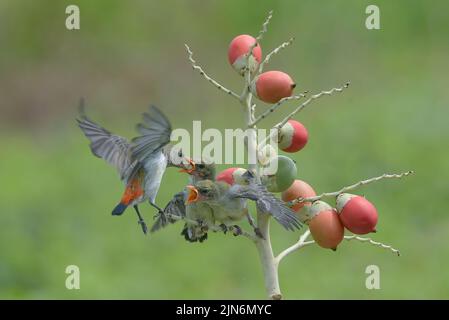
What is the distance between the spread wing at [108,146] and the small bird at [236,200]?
266 mm

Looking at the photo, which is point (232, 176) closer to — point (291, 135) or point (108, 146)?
point (291, 135)

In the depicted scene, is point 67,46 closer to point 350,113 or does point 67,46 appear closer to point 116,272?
point 350,113

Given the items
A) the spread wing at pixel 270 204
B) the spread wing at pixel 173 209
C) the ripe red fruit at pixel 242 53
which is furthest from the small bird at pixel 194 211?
the ripe red fruit at pixel 242 53

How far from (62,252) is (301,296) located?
139cm

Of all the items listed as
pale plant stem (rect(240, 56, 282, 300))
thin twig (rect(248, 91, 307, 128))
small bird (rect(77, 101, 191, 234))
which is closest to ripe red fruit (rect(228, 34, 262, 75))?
pale plant stem (rect(240, 56, 282, 300))

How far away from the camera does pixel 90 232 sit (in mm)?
5270

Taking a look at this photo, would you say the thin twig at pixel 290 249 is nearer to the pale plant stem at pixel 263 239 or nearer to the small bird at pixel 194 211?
the pale plant stem at pixel 263 239

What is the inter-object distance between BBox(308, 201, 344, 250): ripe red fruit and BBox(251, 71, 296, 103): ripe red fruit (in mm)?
217

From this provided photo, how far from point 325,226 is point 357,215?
62 mm

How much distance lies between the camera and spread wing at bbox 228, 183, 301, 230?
5.46ft

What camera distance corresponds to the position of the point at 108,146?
2.02 metres

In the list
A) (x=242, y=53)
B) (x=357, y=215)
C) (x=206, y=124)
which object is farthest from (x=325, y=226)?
(x=206, y=124)


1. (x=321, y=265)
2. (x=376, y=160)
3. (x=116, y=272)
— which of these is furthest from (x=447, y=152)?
(x=116, y=272)

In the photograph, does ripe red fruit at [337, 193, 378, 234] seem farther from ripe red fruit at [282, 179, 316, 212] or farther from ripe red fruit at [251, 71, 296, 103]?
ripe red fruit at [251, 71, 296, 103]
